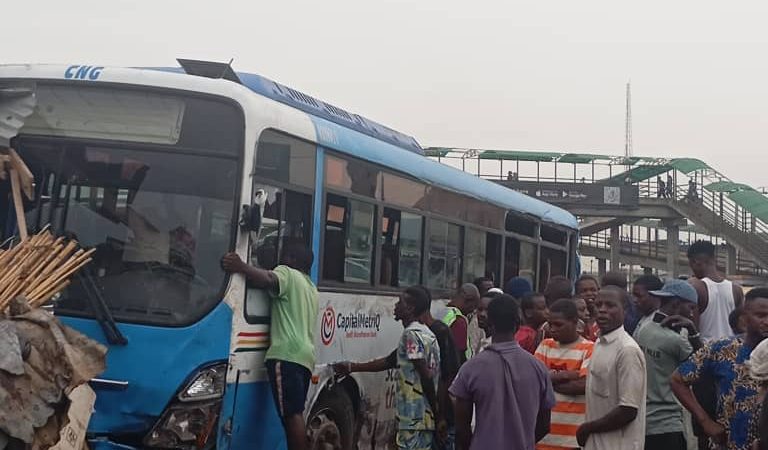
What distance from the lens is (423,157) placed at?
9.13 meters

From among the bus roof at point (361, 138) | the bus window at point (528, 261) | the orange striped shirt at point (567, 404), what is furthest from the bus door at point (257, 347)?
Result: the bus window at point (528, 261)

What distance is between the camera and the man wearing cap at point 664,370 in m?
5.43

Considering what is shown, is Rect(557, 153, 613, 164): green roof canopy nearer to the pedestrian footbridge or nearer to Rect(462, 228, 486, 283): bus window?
the pedestrian footbridge

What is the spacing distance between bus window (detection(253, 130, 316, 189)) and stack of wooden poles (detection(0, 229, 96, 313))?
1.24m

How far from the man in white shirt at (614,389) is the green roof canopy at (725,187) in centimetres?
3566

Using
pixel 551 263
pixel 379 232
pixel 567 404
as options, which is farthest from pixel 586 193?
pixel 567 404

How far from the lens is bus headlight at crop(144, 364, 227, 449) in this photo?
5.31m

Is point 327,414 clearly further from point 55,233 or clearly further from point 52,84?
point 52,84

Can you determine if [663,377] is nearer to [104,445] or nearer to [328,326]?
[328,326]

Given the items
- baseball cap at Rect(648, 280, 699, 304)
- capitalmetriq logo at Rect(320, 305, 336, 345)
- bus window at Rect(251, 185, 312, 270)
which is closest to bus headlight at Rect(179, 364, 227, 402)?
bus window at Rect(251, 185, 312, 270)

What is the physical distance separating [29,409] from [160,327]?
1.16 meters

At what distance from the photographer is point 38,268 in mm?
4988

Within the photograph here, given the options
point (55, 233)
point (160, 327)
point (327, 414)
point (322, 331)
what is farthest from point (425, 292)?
point (55, 233)

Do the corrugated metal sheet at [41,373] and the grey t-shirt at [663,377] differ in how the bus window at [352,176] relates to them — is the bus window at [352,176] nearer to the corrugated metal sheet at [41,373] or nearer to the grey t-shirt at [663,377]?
the grey t-shirt at [663,377]
